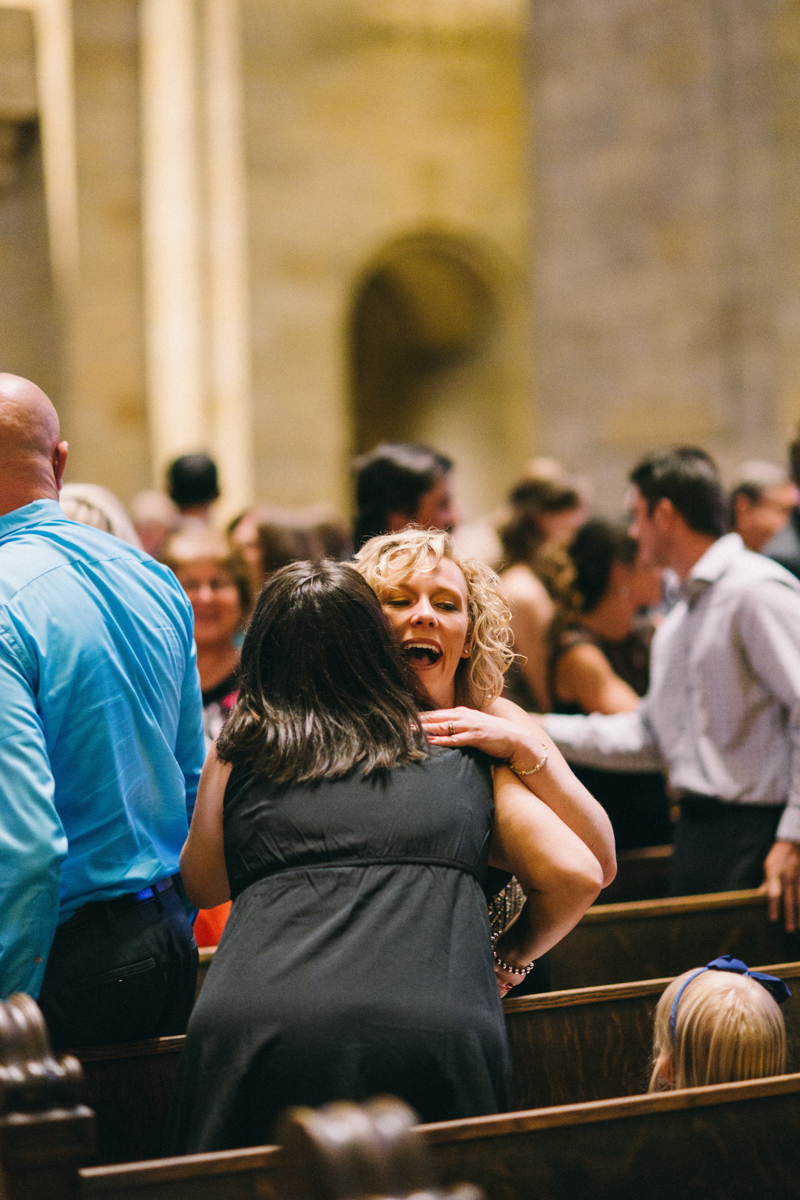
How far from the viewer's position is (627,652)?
5.27 meters

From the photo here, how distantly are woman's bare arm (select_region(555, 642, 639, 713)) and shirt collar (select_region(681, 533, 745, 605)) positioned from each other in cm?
82

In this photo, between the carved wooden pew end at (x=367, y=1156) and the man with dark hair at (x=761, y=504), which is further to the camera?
the man with dark hair at (x=761, y=504)

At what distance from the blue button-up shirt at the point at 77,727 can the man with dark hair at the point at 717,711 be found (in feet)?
5.45

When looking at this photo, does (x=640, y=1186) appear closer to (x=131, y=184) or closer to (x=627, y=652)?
(x=627, y=652)

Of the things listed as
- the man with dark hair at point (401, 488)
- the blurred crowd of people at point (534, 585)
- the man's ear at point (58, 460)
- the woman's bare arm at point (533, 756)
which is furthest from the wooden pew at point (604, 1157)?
the man with dark hair at point (401, 488)

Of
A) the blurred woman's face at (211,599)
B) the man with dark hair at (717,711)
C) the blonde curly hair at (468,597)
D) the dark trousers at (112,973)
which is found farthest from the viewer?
the blurred woman's face at (211,599)

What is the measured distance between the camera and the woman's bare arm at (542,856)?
2.37m

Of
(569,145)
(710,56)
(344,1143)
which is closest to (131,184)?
(569,145)

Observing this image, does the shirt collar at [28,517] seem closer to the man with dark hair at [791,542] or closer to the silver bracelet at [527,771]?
the silver bracelet at [527,771]

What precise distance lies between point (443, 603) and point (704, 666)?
1.57 m

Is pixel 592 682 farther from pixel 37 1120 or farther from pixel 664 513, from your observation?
pixel 37 1120

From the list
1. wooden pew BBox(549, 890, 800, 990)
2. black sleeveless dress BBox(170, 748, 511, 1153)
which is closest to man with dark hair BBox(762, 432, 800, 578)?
wooden pew BBox(549, 890, 800, 990)

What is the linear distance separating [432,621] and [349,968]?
79 centimetres

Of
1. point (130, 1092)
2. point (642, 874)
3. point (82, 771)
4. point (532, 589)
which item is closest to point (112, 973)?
point (130, 1092)
